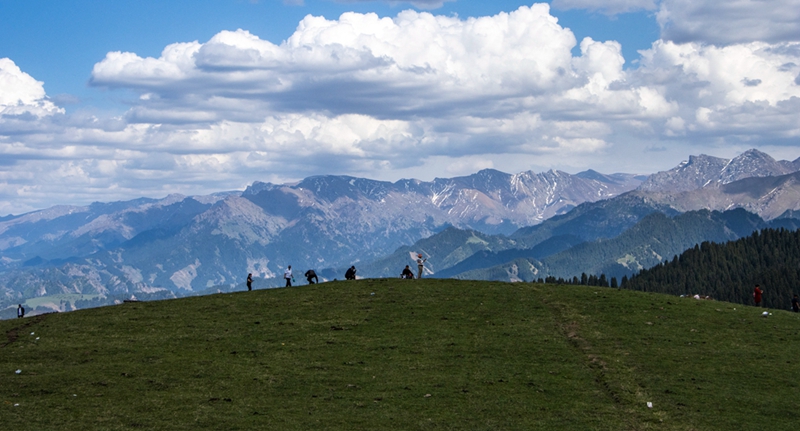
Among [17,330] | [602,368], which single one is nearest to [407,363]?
[602,368]

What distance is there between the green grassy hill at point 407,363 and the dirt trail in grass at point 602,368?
167 millimetres

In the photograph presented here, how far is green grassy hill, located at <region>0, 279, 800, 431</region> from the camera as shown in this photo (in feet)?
137

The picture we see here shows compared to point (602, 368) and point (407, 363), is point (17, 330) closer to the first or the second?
point (407, 363)

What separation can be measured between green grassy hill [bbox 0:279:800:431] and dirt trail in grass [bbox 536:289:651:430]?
0.17 metres

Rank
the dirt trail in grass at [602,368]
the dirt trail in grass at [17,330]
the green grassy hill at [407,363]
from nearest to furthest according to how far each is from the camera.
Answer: the green grassy hill at [407,363] → the dirt trail in grass at [602,368] → the dirt trail in grass at [17,330]

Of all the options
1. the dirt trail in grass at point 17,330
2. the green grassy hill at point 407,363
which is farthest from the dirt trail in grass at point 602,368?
the dirt trail in grass at point 17,330

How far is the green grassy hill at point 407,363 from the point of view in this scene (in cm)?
4169

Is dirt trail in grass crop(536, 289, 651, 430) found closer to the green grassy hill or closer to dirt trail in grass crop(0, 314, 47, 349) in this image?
the green grassy hill

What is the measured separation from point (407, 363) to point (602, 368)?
42.5 ft

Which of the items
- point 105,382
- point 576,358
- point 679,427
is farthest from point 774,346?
point 105,382

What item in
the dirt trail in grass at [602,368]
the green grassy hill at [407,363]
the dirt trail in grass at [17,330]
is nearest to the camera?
the green grassy hill at [407,363]

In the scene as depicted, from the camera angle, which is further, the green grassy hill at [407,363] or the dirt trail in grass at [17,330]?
the dirt trail in grass at [17,330]

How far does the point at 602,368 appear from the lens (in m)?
49.6

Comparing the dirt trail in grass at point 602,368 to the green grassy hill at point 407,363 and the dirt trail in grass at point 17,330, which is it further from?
the dirt trail in grass at point 17,330
